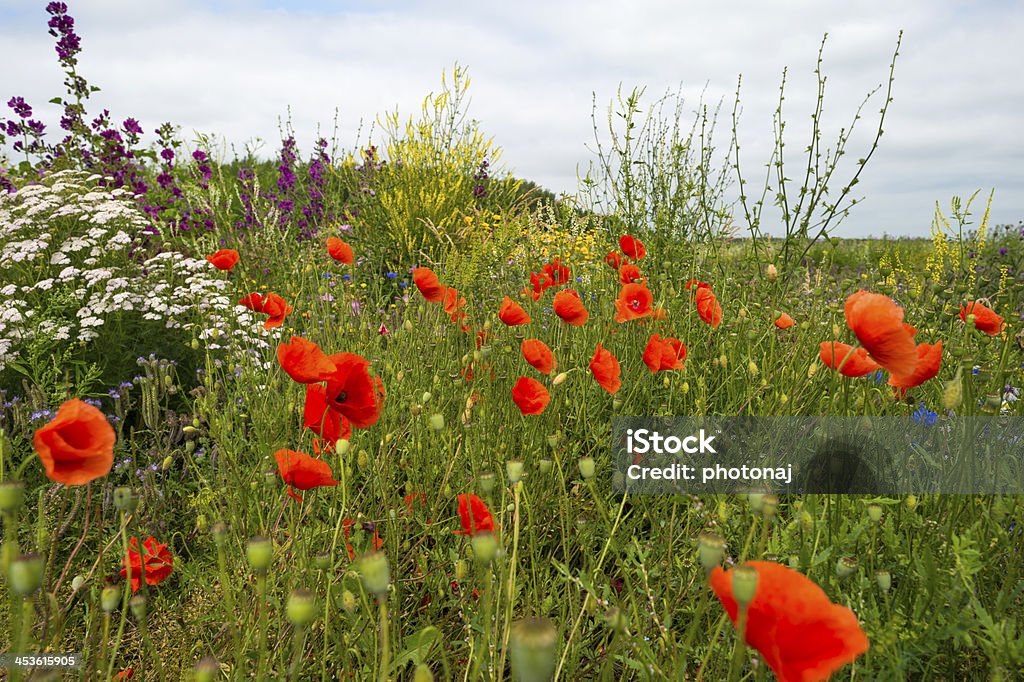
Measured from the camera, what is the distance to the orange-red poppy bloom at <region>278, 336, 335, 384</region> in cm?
118

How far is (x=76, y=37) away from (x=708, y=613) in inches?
217

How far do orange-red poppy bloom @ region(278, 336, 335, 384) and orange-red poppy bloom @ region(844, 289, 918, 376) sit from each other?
40.3 inches

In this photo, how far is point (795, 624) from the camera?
1.99 ft

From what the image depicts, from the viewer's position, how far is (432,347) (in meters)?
2.63

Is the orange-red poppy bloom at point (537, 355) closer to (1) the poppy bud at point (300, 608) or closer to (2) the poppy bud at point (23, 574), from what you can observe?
(1) the poppy bud at point (300, 608)

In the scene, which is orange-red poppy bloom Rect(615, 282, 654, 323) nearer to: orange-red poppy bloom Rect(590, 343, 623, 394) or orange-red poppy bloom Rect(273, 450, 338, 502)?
orange-red poppy bloom Rect(590, 343, 623, 394)

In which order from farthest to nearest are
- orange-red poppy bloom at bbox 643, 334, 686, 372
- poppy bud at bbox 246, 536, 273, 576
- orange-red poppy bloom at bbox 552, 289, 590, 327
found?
orange-red poppy bloom at bbox 552, 289, 590, 327 < orange-red poppy bloom at bbox 643, 334, 686, 372 < poppy bud at bbox 246, 536, 273, 576

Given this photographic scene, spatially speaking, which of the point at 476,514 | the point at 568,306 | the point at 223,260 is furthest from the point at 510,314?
the point at 223,260

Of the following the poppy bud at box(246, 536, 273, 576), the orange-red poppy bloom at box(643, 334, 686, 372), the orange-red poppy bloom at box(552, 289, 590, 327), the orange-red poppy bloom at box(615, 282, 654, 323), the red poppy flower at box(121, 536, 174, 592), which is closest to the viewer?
the poppy bud at box(246, 536, 273, 576)

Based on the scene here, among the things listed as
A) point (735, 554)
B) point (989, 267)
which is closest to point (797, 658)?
point (735, 554)

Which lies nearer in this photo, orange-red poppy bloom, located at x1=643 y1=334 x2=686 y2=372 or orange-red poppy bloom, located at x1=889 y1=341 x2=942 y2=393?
orange-red poppy bloom, located at x1=889 y1=341 x2=942 y2=393

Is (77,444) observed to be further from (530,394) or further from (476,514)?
(530,394)

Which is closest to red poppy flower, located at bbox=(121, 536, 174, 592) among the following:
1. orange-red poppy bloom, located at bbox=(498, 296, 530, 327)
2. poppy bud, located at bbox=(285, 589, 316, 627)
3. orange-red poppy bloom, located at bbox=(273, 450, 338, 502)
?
orange-red poppy bloom, located at bbox=(273, 450, 338, 502)

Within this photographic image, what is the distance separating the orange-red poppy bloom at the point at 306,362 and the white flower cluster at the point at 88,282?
4.37 ft
